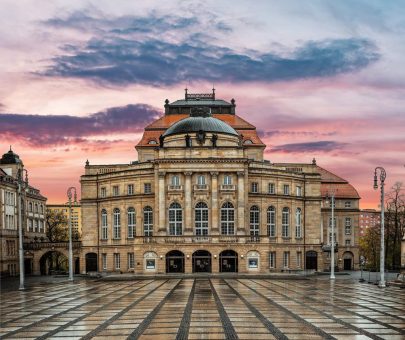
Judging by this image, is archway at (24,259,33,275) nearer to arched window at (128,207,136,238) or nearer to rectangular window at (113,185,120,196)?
rectangular window at (113,185,120,196)

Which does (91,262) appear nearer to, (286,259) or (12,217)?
(12,217)

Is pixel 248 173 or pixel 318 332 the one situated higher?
pixel 248 173

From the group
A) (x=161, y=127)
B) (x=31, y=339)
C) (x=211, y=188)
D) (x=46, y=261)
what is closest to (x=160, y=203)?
(x=211, y=188)

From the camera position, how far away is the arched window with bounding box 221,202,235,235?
103062 mm

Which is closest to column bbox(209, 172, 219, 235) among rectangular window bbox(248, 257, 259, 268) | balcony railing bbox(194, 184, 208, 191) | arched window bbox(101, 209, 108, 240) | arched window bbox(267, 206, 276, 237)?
balcony railing bbox(194, 184, 208, 191)

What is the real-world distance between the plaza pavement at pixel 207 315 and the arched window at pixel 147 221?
48527 millimetres

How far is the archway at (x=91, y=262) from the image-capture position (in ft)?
373

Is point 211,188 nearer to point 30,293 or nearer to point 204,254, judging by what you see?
point 204,254

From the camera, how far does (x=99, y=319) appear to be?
125ft

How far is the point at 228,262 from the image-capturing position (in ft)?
321

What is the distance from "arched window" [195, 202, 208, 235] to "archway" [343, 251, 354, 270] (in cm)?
3850

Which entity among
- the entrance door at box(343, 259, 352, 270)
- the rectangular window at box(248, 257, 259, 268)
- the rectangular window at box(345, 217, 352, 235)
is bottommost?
the entrance door at box(343, 259, 352, 270)

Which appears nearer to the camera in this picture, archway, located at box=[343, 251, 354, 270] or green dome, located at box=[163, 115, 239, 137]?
green dome, located at box=[163, 115, 239, 137]

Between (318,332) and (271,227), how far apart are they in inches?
3057
